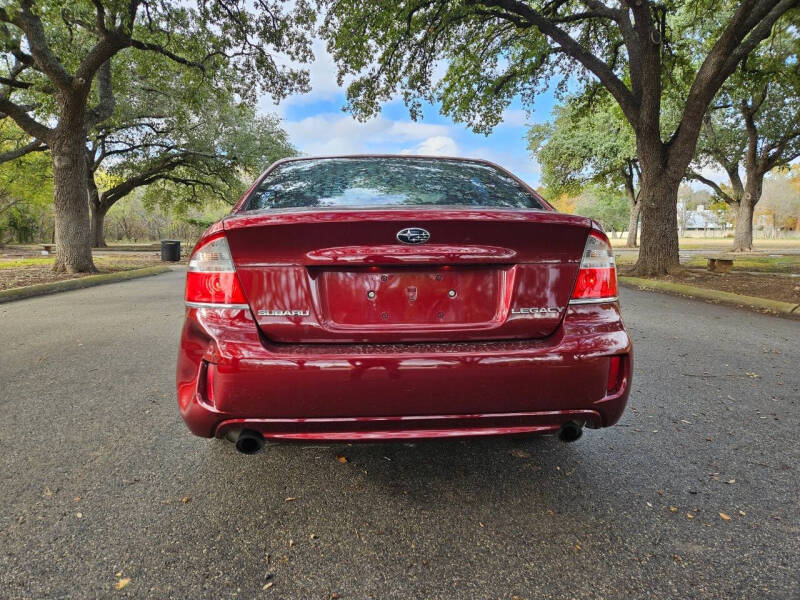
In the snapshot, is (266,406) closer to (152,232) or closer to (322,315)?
(322,315)

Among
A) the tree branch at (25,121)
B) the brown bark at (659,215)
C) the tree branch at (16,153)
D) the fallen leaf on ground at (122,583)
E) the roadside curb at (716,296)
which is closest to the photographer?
the fallen leaf on ground at (122,583)

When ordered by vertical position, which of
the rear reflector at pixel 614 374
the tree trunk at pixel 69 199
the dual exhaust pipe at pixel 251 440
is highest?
the tree trunk at pixel 69 199

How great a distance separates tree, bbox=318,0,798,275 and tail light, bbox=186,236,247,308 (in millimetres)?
10499

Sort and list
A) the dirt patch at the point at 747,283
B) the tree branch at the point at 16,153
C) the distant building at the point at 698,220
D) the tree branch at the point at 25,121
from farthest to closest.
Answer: the distant building at the point at 698,220, the tree branch at the point at 16,153, the tree branch at the point at 25,121, the dirt patch at the point at 747,283

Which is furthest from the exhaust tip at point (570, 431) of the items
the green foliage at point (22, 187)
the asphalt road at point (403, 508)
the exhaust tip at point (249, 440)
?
the green foliage at point (22, 187)

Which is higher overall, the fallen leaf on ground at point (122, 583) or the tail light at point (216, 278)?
the tail light at point (216, 278)

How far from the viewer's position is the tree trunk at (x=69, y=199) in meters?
11.2

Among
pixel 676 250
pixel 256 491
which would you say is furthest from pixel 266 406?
pixel 676 250

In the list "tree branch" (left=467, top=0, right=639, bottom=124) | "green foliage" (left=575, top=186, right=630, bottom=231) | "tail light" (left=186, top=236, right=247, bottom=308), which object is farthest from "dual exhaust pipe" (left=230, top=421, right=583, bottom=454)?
"green foliage" (left=575, top=186, right=630, bottom=231)

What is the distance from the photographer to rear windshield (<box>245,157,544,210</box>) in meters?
2.29

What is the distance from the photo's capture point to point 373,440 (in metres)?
1.75

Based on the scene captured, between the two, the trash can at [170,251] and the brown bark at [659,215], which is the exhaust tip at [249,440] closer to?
the brown bark at [659,215]

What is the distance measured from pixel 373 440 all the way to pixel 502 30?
13.5 m

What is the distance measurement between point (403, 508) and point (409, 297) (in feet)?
2.97
